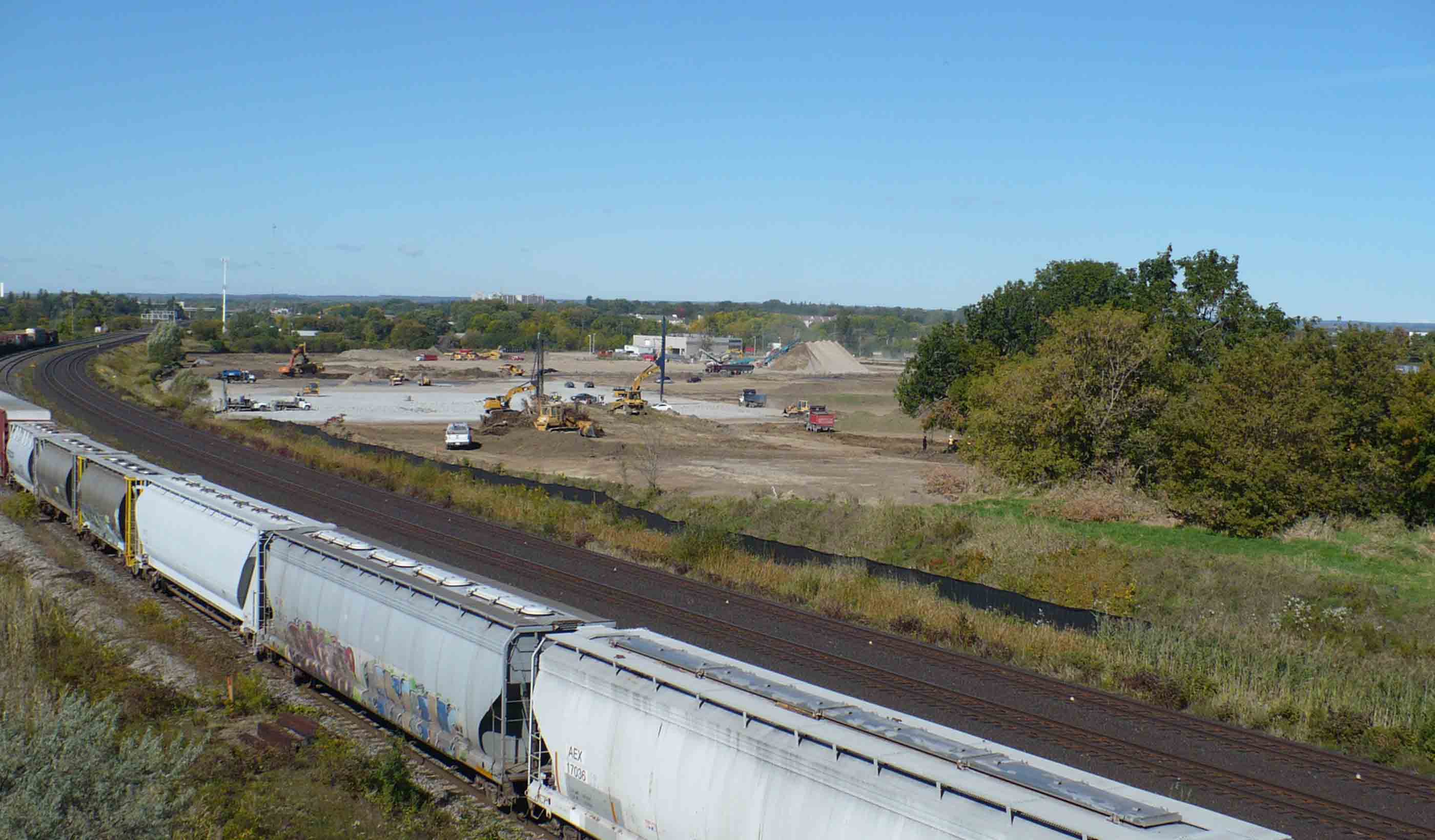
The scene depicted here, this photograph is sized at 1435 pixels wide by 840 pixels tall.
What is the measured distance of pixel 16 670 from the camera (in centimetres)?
1558

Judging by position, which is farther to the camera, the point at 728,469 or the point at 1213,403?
the point at 728,469

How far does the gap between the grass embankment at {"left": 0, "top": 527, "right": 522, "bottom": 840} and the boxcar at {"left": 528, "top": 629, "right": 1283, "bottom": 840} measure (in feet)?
7.38

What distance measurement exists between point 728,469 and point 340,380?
74.1 meters

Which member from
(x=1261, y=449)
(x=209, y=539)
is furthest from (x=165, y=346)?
(x=1261, y=449)

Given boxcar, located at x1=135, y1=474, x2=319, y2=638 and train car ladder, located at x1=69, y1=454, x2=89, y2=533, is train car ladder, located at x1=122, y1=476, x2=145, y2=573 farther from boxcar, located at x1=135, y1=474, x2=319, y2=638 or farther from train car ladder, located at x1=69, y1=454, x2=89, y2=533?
train car ladder, located at x1=69, y1=454, x2=89, y2=533

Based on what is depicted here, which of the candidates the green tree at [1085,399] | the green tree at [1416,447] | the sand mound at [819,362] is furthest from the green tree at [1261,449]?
the sand mound at [819,362]

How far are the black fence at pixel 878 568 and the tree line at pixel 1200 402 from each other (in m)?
12.9

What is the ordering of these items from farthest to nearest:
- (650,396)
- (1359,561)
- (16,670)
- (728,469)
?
(650,396), (728,469), (1359,561), (16,670)

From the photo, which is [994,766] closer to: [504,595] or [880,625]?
[504,595]

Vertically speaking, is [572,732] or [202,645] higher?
[572,732]

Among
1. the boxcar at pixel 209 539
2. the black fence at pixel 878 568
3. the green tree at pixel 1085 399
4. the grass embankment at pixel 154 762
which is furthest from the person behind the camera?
the green tree at pixel 1085 399

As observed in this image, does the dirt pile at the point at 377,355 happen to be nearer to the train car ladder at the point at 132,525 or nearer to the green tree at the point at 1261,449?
the train car ladder at the point at 132,525

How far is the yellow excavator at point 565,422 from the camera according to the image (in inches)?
2779

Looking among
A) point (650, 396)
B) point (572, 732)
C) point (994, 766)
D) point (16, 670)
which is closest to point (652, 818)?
point (572, 732)
